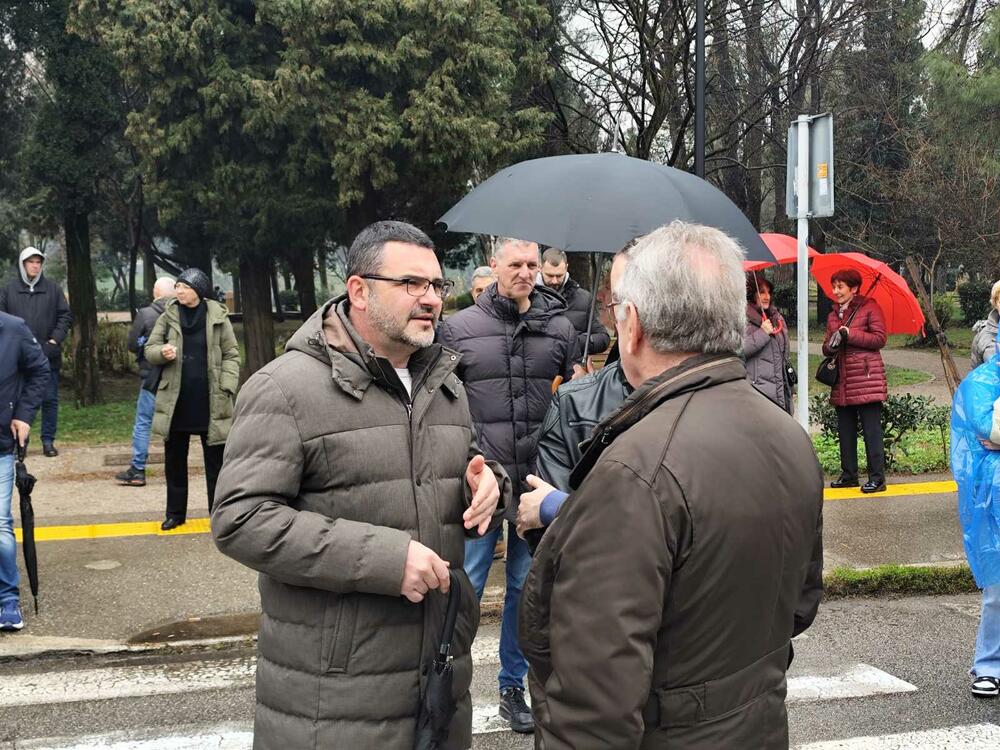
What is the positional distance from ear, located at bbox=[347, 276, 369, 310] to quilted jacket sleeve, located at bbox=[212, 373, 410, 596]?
12.7 inches

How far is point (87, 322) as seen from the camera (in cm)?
1589

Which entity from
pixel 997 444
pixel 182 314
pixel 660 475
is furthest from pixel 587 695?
pixel 182 314

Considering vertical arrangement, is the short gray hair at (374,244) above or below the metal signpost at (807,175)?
below

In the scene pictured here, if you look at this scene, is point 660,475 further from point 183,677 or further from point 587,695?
point 183,677

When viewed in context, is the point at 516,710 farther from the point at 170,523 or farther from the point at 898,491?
the point at 898,491

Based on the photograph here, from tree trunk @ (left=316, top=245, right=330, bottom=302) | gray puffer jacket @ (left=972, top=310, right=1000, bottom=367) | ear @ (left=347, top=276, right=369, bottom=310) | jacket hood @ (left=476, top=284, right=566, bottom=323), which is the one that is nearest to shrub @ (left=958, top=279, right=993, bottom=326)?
tree trunk @ (left=316, top=245, right=330, bottom=302)

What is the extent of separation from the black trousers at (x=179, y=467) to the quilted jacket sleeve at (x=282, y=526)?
5.17m

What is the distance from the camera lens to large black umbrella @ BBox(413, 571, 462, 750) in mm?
2494

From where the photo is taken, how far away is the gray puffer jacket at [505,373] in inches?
179

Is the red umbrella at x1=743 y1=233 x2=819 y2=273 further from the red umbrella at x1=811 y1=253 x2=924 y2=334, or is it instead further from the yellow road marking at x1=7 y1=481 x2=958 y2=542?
the yellow road marking at x1=7 y1=481 x2=958 y2=542

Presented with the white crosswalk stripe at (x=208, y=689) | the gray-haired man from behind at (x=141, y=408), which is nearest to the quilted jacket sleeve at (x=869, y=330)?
Answer: the white crosswalk stripe at (x=208, y=689)

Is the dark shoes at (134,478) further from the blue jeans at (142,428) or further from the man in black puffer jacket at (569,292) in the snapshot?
the man in black puffer jacket at (569,292)

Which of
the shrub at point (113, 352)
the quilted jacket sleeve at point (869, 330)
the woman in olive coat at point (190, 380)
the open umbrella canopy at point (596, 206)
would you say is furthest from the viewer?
the shrub at point (113, 352)

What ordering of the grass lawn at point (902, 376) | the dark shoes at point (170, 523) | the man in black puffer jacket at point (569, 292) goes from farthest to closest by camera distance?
the grass lawn at point (902, 376)
the dark shoes at point (170, 523)
the man in black puffer jacket at point (569, 292)
